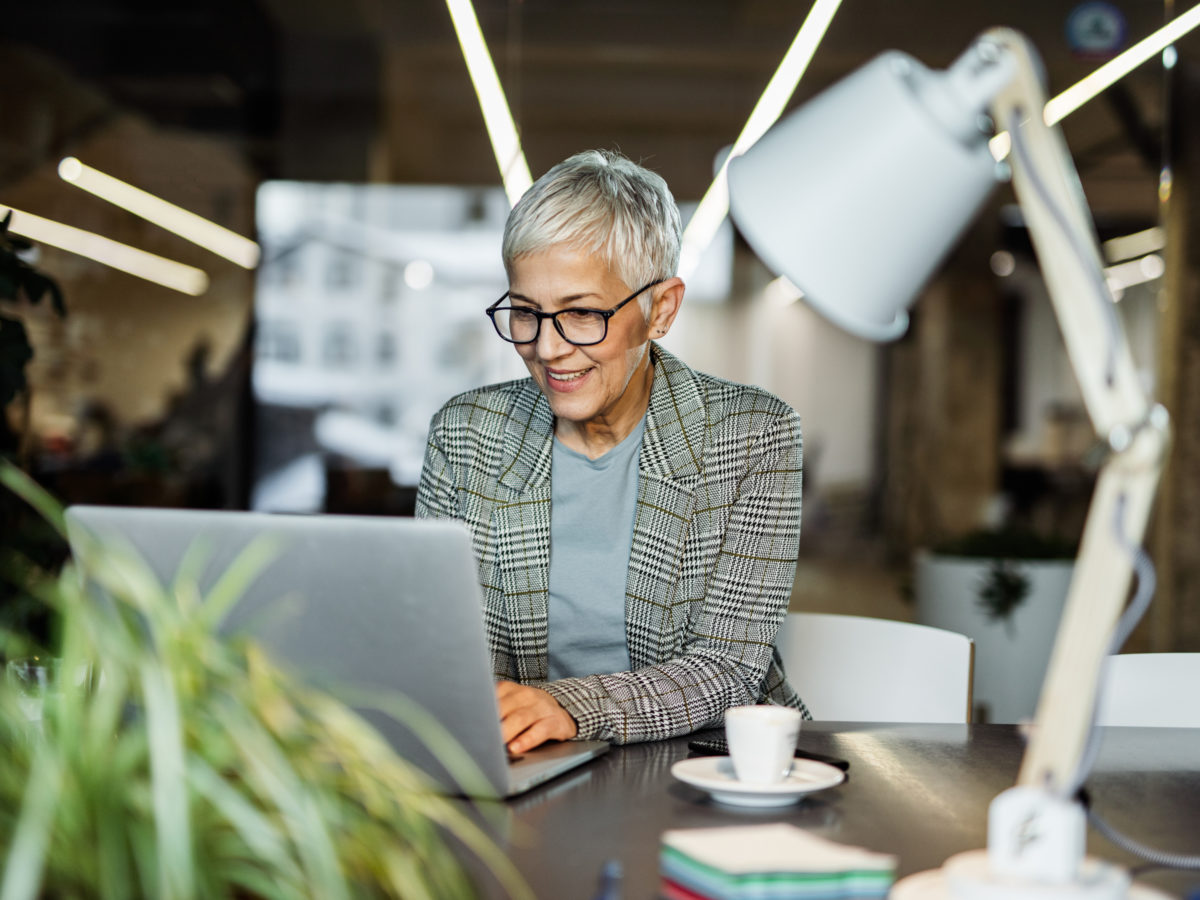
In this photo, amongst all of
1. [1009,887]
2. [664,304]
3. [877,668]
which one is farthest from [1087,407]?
[877,668]

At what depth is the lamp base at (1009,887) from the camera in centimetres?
70

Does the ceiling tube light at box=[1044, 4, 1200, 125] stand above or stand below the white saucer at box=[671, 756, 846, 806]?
above

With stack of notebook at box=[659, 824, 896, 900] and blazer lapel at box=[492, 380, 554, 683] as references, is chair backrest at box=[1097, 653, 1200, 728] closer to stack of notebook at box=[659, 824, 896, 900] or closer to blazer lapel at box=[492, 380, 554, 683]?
blazer lapel at box=[492, 380, 554, 683]

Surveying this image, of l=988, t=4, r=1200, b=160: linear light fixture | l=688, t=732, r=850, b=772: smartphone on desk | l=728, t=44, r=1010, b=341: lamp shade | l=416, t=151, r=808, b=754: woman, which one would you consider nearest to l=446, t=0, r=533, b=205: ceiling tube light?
l=988, t=4, r=1200, b=160: linear light fixture

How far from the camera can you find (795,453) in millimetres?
1791

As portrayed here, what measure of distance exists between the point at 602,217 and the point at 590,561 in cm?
51

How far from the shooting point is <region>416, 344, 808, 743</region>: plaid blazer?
1.66 meters

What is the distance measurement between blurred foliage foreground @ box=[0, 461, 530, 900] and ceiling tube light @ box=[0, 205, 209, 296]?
13.0 ft

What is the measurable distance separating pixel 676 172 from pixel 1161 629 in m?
2.59

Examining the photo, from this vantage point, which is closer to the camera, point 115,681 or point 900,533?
point 115,681

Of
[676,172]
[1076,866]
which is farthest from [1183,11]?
[1076,866]

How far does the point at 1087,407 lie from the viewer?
738 millimetres

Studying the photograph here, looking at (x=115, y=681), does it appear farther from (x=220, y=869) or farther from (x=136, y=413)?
(x=136, y=413)

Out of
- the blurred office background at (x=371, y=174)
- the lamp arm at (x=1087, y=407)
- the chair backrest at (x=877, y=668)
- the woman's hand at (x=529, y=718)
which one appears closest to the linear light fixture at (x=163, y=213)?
the blurred office background at (x=371, y=174)
